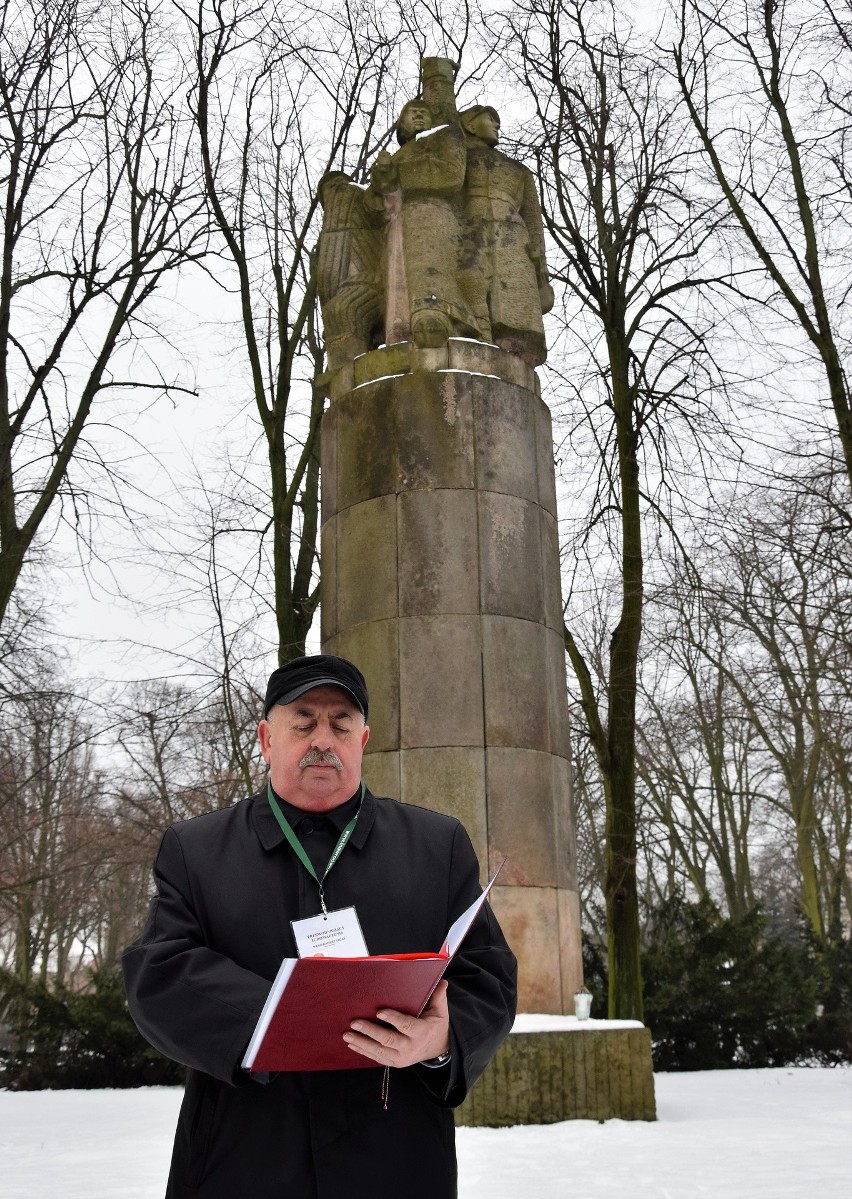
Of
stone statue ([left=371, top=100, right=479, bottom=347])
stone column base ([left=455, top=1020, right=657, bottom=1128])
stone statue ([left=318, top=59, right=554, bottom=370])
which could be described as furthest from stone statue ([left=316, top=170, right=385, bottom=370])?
stone column base ([left=455, top=1020, right=657, bottom=1128])

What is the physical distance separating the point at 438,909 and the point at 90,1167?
17.8 ft

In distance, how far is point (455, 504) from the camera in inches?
359

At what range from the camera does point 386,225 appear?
10211 mm

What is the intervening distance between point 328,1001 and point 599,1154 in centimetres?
531

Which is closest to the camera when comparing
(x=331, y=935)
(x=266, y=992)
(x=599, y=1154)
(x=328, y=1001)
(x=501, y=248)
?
(x=328, y=1001)

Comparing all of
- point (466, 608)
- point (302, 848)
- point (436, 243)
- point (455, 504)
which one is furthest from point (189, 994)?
point (436, 243)

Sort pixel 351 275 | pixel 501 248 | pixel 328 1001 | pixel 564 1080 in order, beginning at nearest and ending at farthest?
pixel 328 1001 → pixel 564 1080 → pixel 501 248 → pixel 351 275

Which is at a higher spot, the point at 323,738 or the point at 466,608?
the point at 466,608

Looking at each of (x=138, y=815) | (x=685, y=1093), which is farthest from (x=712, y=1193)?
(x=138, y=815)

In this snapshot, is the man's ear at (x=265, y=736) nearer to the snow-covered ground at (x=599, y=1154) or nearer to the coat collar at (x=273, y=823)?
the coat collar at (x=273, y=823)

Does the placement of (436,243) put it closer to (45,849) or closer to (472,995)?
(472,995)

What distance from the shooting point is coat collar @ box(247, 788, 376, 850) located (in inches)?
116

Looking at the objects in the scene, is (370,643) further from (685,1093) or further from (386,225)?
(685,1093)

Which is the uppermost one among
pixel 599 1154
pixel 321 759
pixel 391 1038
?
pixel 321 759
